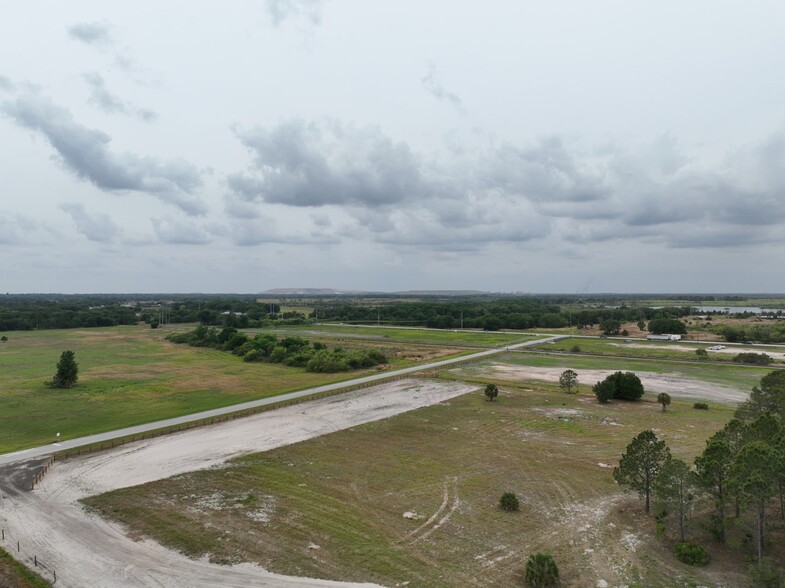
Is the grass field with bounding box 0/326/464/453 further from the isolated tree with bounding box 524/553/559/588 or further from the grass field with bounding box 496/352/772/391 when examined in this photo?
the isolated tree with bounding box 524/553/559/588

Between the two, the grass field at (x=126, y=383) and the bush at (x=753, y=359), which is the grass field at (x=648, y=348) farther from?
the grass field at (x=126, y=383)

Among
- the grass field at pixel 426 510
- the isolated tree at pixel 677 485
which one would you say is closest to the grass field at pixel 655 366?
the grass field at pixel 426 510

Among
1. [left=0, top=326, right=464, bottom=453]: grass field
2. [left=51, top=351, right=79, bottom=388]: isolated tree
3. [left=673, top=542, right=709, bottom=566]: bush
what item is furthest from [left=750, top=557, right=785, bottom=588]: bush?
[left=51, top=351, right=79, bottom=388]: isolated tree

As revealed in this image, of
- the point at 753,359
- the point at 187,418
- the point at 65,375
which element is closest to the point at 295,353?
the point at 65,375

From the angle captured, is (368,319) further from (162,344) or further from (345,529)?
(345,529)

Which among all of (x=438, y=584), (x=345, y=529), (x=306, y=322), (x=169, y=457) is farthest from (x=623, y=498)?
(x=306, y=322)

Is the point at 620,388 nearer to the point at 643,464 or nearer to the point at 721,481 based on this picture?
the point at 643,464
